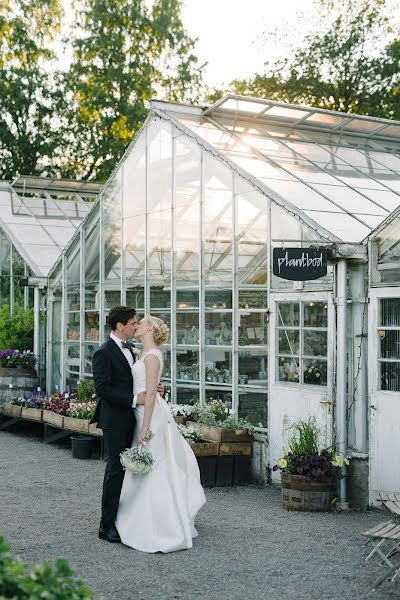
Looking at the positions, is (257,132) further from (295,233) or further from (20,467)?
(20,467)

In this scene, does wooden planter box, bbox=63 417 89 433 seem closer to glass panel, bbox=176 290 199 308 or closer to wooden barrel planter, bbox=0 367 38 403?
glass panel, bbox=176 290 199 308

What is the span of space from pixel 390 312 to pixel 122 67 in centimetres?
2209

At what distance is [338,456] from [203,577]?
281cm

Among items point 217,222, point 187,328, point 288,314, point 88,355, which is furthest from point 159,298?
point 288,314

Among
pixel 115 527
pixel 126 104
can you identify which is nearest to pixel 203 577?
pixel 115 527

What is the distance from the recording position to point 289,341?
A: 1010 centimetres

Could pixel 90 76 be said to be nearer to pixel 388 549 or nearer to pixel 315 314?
pixel 315 314

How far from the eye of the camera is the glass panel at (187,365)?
11802 millimetres

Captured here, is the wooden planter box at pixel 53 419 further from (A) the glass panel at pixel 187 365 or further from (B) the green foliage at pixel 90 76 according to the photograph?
(B) the green foliage at pixel 90 76

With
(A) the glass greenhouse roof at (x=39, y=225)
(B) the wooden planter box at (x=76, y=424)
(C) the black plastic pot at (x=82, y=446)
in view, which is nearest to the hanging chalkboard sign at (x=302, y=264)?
(C) the black plastic pot at (x=82, y=446)

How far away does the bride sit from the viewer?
7270 mm

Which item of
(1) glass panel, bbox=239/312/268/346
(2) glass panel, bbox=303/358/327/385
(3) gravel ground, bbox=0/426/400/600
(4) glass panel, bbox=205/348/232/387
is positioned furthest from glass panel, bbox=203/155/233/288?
(3) gravel ground, bbox=0/426/400/600

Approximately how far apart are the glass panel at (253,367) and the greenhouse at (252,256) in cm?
2

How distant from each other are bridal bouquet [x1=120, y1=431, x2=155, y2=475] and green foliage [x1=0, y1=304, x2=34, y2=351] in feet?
34.3
